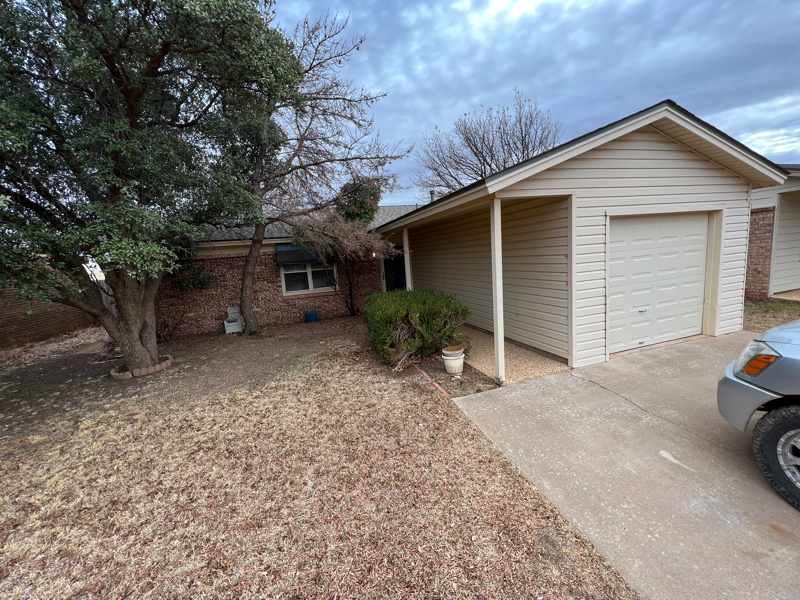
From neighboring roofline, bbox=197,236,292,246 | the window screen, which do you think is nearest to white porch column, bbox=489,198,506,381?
neighboring roofline, bbox=197,236,292,246

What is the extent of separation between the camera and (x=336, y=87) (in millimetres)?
7660

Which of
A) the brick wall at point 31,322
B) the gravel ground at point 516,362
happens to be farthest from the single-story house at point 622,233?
the brick wall at point 31,322

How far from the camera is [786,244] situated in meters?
8.49

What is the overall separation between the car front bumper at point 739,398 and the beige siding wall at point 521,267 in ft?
7.79

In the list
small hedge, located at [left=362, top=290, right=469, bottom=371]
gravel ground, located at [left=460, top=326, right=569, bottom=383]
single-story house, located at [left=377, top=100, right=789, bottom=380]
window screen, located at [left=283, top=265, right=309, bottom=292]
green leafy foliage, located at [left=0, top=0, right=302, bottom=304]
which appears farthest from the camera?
window screen, located at [left=283, top=265, right=309, bottom=292]

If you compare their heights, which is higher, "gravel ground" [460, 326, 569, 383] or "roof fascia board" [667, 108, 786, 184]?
"roof fascia board" [667, 108, 786, 184]

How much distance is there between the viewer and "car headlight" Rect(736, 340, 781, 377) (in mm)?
2312

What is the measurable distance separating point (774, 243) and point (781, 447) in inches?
375

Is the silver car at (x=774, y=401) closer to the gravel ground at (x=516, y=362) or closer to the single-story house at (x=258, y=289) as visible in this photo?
the gravel ground at (x=516, y=362)

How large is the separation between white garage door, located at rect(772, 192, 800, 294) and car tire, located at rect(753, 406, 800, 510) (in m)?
9.45

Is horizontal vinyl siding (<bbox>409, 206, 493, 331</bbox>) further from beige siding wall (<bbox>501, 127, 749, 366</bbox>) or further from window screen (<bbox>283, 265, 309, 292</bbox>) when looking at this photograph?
window screen (<bbox>283, 265, 309, 292</bbox>)

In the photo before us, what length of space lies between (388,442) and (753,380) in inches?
117

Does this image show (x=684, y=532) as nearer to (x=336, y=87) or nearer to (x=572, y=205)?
(x=572, y=205)

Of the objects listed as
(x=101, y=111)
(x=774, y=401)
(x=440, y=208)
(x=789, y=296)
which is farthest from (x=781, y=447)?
(x=789, y=296)
